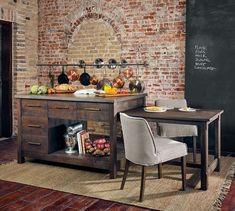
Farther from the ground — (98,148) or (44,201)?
(98,148)

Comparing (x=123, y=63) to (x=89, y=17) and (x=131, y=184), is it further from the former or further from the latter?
(x=131, y=184)

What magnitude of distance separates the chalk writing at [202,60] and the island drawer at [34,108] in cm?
233

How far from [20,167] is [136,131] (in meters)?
1.86

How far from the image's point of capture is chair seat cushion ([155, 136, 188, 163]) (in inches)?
128

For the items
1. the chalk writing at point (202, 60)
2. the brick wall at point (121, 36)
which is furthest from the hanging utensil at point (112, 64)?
the chalk writing at point (202, 60)

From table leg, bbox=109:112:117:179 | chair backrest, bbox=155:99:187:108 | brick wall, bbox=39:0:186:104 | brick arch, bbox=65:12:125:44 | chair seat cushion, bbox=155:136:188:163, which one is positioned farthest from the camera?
brick arch, bbox=65:12:125:44

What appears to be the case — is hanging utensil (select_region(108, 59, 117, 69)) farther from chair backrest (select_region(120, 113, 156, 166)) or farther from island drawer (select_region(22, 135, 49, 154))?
chair backrest (select_region(120, 113, 156, 166))

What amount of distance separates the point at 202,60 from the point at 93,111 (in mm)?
2013

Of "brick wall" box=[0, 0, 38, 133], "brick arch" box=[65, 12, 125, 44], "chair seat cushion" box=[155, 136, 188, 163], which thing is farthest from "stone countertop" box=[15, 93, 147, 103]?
"brick wall" box=[0, 0, 38, 133]

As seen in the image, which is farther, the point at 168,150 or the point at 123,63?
the point at 123,63

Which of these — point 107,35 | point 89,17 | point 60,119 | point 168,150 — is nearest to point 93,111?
point 60,119

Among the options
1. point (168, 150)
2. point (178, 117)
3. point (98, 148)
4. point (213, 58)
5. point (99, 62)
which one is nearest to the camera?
point (168, 150)

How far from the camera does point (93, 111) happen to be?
398cm

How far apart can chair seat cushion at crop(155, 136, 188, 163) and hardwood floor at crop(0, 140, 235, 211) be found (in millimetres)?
541
